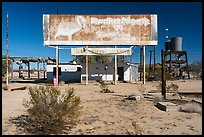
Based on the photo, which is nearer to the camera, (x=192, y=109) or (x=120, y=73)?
(x=192, y=109)

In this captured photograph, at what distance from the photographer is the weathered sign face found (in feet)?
86.8

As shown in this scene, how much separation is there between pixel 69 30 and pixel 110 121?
65.3ft

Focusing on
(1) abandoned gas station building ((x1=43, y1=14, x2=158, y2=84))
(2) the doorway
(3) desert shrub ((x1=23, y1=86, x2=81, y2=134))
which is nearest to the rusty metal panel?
(1) abandoned gas station building ((x1=43, y1=14, x2=158, y2=84))

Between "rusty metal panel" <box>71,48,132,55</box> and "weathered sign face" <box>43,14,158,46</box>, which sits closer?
"weathered sign face" <box>43,14,158,46</box>

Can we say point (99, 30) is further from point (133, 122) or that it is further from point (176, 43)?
point (133, 122)

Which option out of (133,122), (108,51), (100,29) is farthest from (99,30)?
(133,122)

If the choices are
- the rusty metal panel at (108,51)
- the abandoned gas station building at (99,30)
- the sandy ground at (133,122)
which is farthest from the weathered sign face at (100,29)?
the sandy ground at (133,122)

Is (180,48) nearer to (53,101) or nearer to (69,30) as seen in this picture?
(69,30)

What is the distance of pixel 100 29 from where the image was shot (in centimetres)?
2664

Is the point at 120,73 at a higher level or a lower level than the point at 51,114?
higher

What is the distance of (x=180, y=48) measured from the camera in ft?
123

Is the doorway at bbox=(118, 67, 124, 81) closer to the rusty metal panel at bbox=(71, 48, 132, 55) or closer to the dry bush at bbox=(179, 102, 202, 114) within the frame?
the rusty metal panel at bbox=(71, 48, 132, 55)

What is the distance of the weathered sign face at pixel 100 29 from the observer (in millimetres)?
26469

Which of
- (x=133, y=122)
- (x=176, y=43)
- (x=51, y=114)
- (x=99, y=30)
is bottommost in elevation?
(x=133, y=122)
